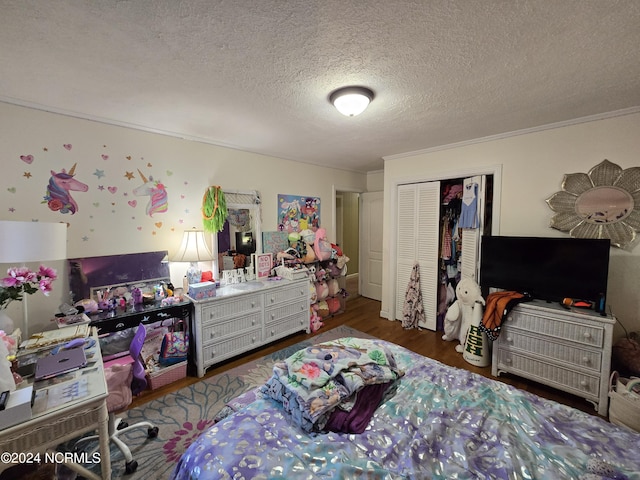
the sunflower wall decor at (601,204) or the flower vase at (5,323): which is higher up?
the sunflower wall decor at (601,204)

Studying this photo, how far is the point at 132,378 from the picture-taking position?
5.68ft

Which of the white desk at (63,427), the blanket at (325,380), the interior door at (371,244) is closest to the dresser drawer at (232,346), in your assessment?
the white desk at (63,427)

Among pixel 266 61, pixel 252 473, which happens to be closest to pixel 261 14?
pixel 266 61

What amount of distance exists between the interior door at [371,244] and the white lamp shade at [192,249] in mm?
2908

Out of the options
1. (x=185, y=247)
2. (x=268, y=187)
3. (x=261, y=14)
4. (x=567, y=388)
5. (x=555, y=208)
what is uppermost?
(x=261, y=14)

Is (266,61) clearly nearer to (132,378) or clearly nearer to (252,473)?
(252,473)

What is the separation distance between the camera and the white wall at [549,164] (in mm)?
2209

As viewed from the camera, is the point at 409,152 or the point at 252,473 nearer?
the point at 252,473

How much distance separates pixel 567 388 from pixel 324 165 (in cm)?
373

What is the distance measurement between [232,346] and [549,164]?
3.66 metres

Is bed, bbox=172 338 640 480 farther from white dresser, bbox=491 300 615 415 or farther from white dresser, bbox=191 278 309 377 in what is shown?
white dresser, bbox=191 278 309 377

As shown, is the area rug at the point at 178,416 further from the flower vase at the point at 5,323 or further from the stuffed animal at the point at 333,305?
the stuffed animal at the point at 333,305

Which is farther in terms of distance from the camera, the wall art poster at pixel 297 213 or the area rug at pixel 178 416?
the wall art poster at pixel 297 213

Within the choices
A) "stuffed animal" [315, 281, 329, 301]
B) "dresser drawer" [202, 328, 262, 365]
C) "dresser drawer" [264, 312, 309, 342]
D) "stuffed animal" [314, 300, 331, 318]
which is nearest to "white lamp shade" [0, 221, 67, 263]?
"dresser drawer" [202, 328, 262, 365]
